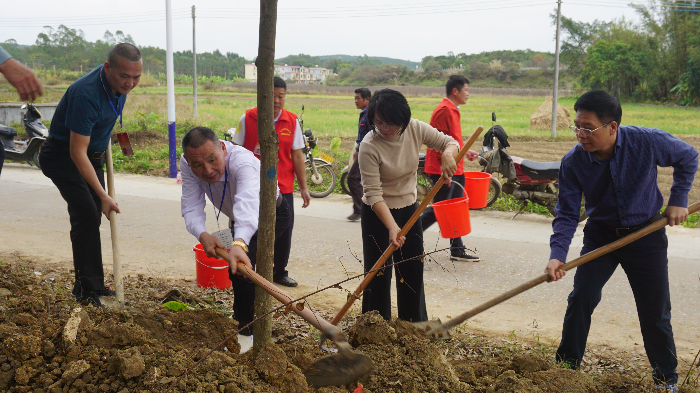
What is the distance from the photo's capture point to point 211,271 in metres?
4.35

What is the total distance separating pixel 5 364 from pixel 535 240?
18.4ft

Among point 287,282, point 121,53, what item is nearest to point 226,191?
point 121,53

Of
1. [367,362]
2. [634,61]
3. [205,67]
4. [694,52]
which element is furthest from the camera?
[205,67]

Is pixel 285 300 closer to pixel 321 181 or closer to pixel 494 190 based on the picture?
pixel 494 190

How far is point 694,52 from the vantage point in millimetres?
35531

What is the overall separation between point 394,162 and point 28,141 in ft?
34.5

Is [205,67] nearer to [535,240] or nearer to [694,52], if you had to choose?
[694,52]

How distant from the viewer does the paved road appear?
4.32 meters

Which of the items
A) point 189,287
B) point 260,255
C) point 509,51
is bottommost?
point 189,287

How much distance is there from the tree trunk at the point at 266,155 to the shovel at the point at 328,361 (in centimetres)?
18

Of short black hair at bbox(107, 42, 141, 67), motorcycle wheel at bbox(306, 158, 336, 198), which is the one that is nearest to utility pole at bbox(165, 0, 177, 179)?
motorcycle wheel at bbox(306, 158, 336, 198)

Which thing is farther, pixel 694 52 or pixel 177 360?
pixel 694 52

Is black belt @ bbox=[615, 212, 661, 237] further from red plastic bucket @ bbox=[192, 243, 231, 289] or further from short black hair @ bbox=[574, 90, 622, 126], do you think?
red plastic bucket @ bbox=[192, 243, 231, 289]

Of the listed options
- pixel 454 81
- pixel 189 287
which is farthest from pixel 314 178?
pixel 189 287
